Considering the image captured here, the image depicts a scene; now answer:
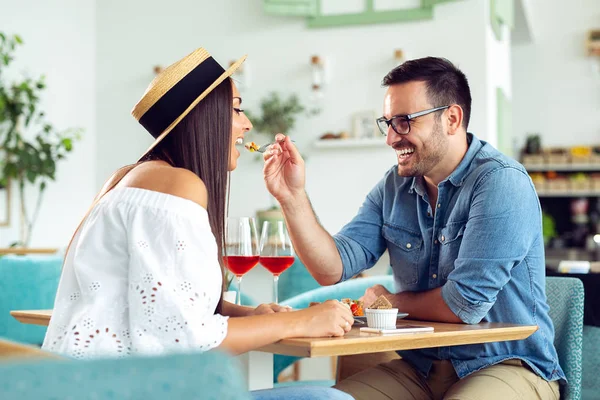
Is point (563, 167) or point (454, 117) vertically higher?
point (563, 167)

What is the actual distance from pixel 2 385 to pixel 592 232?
8363 millimetres

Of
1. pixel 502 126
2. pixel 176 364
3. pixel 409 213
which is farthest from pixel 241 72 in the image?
pixel 176 364

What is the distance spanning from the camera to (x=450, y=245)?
2.15 m

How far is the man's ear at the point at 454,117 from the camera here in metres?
2.37

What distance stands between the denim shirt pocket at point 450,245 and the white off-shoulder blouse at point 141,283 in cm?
89

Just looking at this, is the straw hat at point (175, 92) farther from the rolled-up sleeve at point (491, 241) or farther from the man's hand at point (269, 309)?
the rolled-up sleeve at point (491, 241)

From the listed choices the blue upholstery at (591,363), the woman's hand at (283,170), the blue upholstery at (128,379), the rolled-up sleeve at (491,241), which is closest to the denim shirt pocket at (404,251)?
the rolled-up sleeve at (491,241)

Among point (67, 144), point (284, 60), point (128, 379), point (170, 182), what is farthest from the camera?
point (284, 60)

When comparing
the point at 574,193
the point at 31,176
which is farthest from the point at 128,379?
the point at 574,193

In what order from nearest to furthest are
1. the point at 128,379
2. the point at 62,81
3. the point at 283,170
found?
1. the point at 128,379
2. the point at 283,170
3. the point at 62,81

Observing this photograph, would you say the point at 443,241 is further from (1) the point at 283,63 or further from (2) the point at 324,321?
(1) the point at 283,63

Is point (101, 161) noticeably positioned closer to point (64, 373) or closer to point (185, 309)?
point (185, 309)

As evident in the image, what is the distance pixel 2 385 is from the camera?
1.92 feet

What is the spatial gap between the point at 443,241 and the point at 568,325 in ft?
1.31
